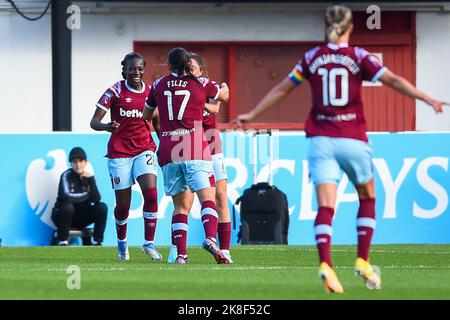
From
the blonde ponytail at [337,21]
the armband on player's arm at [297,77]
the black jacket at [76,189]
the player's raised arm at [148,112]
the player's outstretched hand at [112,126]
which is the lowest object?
the black jacket at [76,189]

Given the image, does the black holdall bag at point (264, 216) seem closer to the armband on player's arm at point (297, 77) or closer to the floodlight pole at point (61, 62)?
the floodlight pole at point (61, 62)

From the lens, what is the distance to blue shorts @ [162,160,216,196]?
14.2 m

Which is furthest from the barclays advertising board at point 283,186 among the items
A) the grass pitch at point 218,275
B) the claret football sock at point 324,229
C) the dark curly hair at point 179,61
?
the claret football sock at point 324,229

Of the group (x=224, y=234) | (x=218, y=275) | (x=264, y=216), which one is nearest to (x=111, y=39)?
(x=264, y=216)

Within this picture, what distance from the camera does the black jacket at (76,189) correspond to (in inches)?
790

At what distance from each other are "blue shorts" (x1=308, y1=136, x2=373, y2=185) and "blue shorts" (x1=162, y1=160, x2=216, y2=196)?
10.6ft

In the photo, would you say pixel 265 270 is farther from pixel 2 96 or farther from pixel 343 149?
pixel 2 96

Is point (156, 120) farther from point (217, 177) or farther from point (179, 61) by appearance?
point (179, 61)

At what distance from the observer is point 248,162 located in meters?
20.3

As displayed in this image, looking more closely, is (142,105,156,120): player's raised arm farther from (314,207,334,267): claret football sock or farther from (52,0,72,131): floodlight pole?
(52,0,72,131): floodlight pole

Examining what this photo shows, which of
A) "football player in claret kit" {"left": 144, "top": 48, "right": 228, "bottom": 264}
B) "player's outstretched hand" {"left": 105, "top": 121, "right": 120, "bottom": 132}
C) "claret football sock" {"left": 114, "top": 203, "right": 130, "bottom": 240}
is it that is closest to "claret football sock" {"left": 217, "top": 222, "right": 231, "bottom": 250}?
"football player in claret kit" {"left": 144, "top": 48, "right": 228, "bottom": 264}

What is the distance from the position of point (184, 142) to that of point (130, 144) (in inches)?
66.5

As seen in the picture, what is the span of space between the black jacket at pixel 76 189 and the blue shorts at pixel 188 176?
5.78 metres
